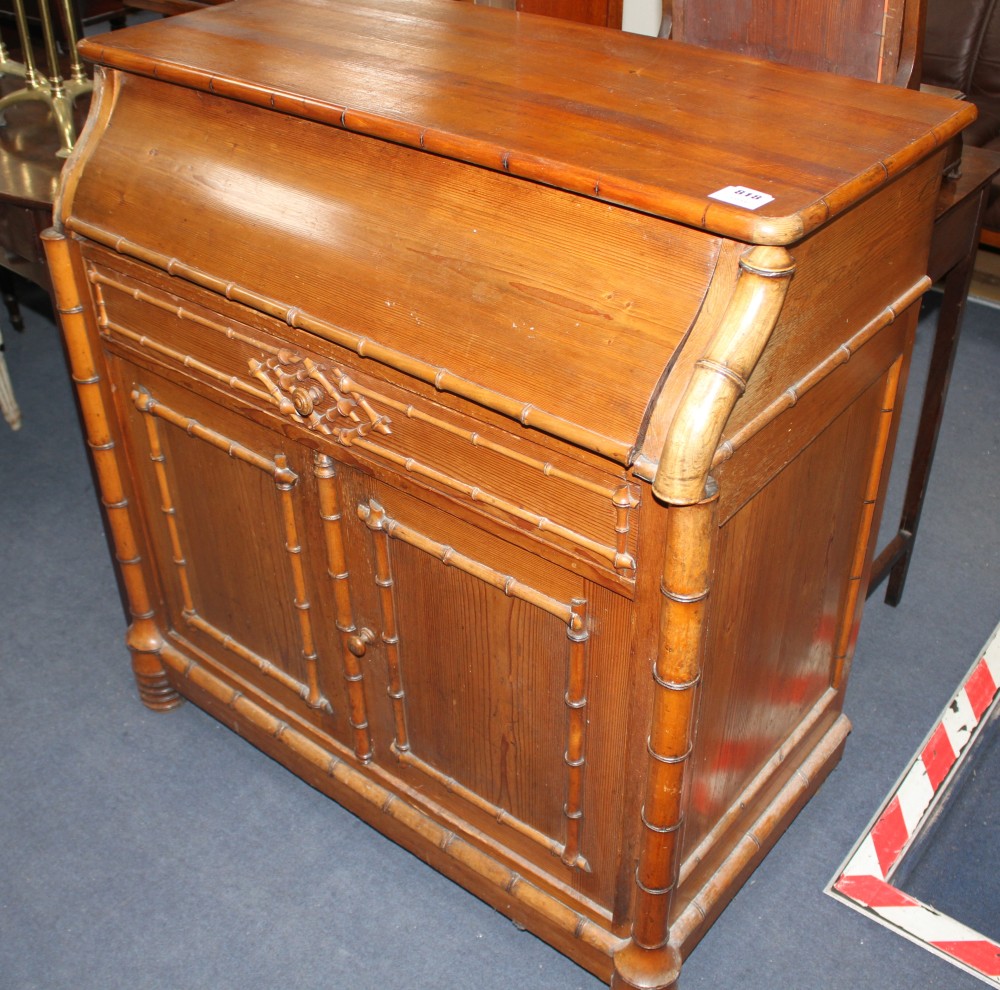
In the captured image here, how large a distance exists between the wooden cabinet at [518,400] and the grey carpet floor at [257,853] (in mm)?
120

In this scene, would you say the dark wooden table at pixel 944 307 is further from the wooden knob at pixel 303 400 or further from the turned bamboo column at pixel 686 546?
the wooden knob at pixel 303 400

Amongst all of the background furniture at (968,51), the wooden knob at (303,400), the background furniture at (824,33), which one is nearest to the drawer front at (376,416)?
the wooden knob at (303,400)

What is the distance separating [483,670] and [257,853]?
0.72 m

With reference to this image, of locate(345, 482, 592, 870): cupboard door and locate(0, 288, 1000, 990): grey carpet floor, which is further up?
locate(345, 482, 592, 870): cupboard door

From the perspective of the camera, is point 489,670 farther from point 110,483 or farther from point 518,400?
point 110,483

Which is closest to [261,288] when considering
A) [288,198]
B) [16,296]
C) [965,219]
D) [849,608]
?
[288,198]

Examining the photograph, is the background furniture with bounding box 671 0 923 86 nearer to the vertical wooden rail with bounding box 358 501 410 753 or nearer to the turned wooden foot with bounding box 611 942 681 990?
the vertical wooden rail with bounding box 358 501 410 753

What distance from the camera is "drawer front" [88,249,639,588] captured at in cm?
145

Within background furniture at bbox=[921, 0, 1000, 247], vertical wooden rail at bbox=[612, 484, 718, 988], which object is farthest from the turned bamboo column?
background furniture at bbox=[921, 0, 1000, 247]

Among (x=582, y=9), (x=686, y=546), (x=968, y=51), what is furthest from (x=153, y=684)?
(x=968, y=51)

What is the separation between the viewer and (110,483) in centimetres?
217

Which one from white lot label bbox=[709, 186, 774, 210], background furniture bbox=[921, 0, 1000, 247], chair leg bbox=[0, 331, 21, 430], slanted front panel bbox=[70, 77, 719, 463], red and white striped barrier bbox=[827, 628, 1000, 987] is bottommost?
red and white striped barrier bbox=[827, 628, 1000, 987]

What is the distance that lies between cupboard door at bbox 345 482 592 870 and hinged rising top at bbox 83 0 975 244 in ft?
1.66

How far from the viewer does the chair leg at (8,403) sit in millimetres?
3197
